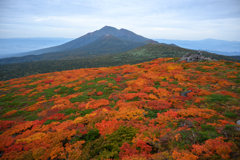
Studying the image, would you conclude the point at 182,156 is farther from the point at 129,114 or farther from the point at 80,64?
the point at 80,64

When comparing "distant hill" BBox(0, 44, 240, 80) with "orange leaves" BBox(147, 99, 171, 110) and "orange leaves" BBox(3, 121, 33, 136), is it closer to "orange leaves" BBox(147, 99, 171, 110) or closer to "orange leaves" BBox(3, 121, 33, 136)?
"orange leaves" BBox(147, 99, 171, 110)

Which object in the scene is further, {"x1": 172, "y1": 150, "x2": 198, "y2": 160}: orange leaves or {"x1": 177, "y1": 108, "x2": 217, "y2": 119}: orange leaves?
{"x1": 177, "y1": 108, "x2": 217, "y2": 119}: orange leaves

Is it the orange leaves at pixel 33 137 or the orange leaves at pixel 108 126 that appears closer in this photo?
the orange leaves at pixel 33 137

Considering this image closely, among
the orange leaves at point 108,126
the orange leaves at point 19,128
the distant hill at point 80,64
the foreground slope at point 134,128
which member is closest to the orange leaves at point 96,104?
the foreground slope at point 134,128

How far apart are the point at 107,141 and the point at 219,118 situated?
37.8 feet

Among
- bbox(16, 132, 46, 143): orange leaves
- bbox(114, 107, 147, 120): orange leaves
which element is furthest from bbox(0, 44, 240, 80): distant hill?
bbox(16, 132, 46, 143): orange leaves

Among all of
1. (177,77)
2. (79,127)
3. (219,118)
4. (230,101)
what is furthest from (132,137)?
(177,77)

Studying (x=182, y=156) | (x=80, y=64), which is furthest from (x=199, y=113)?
(x=80, y=64)

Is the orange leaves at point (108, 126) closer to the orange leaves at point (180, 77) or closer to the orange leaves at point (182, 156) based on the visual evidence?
the orange leaves at point (182, 156)

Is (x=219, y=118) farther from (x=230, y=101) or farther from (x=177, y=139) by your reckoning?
(x=177, y=139)

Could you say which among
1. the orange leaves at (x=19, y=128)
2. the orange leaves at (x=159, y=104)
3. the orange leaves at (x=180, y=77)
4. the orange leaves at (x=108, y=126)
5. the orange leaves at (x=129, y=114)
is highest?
the orange leaves at (x=180, y=77)

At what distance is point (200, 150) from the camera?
712 cm

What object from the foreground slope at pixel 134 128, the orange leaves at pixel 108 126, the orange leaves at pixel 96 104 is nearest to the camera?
the foreground slope at pixel 134 128

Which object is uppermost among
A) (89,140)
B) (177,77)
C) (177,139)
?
(177,77)
